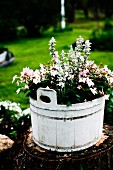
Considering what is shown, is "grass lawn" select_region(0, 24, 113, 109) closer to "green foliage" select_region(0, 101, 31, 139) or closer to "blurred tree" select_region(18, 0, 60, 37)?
"blurred tree" select_region(18, 0, 60, 37)

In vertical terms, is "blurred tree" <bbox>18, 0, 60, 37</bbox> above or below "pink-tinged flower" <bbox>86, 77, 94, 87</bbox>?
below

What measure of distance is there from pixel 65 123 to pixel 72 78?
1.38 feet

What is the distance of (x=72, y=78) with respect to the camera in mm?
3402

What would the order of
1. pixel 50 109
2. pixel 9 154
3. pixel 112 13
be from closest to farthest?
pixel 50 109 < pixel 9 154 < pixel 112 13

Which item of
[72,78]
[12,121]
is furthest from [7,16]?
[72,78]

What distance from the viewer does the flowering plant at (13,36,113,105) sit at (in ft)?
11.0

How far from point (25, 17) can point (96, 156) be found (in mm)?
12600

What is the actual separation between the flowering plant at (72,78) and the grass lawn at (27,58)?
247 cm

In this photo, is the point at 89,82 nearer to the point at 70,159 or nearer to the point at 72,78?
the point at 72,78

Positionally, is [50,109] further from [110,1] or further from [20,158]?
[110,1]

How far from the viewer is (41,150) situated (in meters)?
3.58

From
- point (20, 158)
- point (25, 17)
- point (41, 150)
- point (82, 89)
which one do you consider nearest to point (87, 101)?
point (82, 89)

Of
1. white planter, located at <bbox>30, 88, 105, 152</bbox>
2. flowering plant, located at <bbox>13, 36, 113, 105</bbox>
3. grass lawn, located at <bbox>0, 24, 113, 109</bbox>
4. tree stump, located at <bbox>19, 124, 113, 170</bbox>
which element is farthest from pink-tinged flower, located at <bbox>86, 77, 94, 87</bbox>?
grass lawn, located at <bbox>0, 24, 113, 109</bbox>

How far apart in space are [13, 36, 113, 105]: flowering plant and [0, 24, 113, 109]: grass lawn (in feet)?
8.10
